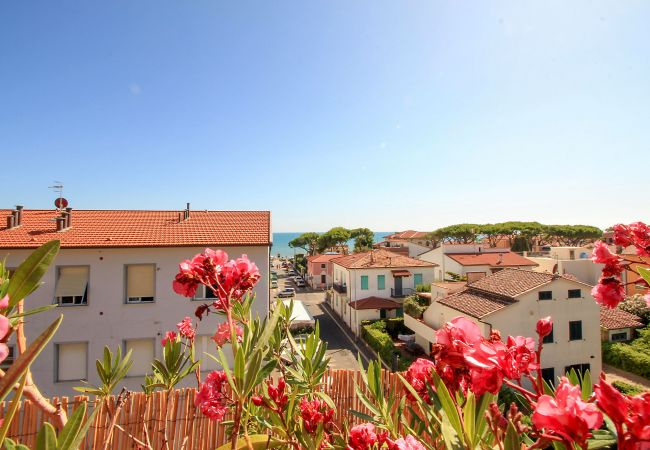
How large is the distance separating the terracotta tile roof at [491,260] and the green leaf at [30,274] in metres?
31.2

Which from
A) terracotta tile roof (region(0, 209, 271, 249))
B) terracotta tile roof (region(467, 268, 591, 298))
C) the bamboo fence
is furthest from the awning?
the bamboo fence

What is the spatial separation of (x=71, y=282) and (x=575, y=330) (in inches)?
781

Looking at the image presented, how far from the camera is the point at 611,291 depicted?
6.44 feet

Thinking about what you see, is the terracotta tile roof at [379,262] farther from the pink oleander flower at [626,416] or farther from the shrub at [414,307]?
the pink oleander flower at [626,416]

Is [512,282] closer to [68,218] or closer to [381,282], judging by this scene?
[381,282]

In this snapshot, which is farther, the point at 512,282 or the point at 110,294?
the point at 512,282

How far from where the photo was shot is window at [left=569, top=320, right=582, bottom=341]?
47.5 ft

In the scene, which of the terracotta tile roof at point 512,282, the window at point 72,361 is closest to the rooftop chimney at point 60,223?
the window at point 72,361

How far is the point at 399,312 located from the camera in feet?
83.8

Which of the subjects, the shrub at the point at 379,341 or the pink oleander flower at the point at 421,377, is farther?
the shrub at the point at 379,341

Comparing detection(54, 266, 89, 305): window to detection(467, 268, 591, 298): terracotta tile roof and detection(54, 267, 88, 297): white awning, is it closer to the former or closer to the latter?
detection(54, 267, 88, 297): white awning

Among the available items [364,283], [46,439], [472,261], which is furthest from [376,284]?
[46,439]

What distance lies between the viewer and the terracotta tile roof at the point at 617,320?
19642 millimetres

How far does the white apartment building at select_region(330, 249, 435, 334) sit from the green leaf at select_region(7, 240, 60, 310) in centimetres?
2403
